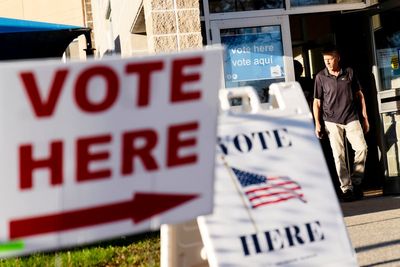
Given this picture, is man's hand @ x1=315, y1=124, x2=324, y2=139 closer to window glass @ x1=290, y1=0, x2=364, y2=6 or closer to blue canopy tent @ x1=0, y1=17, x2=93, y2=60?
window glass @ x1=290, y1=0, x2=364, y2=6

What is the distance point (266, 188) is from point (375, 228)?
329 centimetres

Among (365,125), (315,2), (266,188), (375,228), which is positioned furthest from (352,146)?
(266,188)

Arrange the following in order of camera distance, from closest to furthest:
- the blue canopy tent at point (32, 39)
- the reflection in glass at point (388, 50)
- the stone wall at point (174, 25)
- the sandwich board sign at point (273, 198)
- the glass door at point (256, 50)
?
the sandwich board sign at point (273, 198), the stone wall at point (174, 25), the blue canopy tent at point (32, 39), the glass door at point (256, 50), the reflection in glass at point (388, 50)

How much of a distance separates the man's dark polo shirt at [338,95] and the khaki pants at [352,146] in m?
0.08

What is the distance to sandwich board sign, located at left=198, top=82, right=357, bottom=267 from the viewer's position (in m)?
3.51

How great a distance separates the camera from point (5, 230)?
254cm

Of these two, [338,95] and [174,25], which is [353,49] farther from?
[174,25]

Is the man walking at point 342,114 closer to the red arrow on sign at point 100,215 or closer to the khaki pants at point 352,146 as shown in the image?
the khaki pants at point 352,146

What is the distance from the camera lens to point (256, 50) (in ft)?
27.2

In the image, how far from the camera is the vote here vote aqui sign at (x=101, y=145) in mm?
2527

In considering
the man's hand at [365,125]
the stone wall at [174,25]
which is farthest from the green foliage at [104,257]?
the man's hand at [365,125]

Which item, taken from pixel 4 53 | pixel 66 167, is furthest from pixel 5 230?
pixel 4 53

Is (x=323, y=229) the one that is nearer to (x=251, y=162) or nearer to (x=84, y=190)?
(x=251, y=162)

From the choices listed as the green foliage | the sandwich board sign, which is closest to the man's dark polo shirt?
the green foliage
